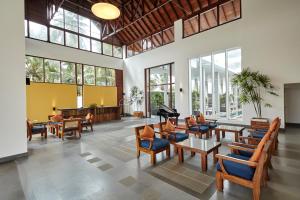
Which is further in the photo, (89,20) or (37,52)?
(89,20)

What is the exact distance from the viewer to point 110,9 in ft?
14.6

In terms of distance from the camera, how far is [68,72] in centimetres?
1057

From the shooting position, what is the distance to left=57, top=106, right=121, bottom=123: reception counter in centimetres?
888

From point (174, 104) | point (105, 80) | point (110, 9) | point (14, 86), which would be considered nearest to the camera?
point (14, 86)

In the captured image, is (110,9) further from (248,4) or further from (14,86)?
(248,4)

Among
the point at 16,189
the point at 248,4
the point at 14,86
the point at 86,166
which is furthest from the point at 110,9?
the point at 248,4

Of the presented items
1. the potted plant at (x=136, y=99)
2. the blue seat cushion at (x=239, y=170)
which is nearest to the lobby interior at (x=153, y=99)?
the blue seat cushion at (x=239, y=170)

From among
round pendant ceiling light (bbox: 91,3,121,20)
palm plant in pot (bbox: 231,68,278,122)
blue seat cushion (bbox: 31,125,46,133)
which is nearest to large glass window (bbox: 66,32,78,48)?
blue seat cushion (bbox: 31,125,46,133)

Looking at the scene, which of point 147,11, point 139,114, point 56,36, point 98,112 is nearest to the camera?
point 147,11

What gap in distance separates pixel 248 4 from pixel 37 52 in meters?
11.4

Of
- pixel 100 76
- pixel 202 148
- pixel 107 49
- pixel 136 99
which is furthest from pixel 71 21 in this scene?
pixel 202 148

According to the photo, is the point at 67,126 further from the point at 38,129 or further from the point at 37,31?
the point at 37,31

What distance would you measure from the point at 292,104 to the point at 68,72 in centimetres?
1273

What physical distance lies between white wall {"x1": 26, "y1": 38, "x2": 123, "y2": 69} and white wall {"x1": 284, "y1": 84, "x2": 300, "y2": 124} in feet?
37.5
